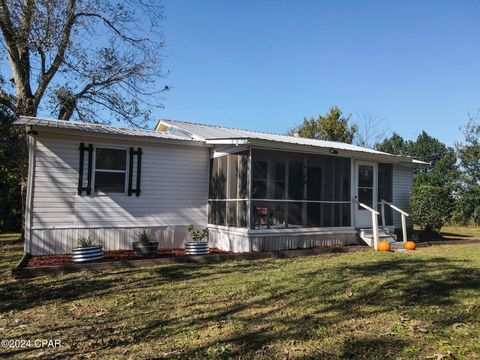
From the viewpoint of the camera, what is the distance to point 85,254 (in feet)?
27.9

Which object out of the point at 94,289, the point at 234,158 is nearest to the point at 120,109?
the point at 234,158

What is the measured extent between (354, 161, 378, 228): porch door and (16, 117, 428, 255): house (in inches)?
2.0

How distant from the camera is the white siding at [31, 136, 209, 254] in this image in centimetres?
965

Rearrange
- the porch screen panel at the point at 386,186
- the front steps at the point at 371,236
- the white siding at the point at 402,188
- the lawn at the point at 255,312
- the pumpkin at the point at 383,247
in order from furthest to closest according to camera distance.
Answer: the white siding at the point at 402,188, the porch screen panel at the point at 386,186, the front steps at the point at 371,236, the pumpkin at the point at 383,247, the lawn at the point at 255,312

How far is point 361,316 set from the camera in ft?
15.5

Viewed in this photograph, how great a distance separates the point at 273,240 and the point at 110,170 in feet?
15.1

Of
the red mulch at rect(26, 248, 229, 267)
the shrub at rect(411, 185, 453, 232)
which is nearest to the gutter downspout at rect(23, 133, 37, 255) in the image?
the red mulch at rect(26, 248, 229, 267)

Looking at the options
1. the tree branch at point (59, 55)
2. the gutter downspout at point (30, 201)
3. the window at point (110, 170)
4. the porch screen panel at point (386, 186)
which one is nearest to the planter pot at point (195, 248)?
the window at point (110, 170)

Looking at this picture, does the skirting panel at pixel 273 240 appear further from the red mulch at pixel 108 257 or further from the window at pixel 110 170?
the window at pixel 110 170

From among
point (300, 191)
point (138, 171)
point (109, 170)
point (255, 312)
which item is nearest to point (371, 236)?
point (300, 191)

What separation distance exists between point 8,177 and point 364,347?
61.1ft

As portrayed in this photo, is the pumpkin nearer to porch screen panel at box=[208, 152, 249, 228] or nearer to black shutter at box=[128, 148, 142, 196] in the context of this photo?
porch screen panel at box=[208, 152, 249, 228]

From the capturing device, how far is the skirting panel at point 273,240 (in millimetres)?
10172

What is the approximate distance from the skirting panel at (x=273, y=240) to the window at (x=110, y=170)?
2.93 metres
